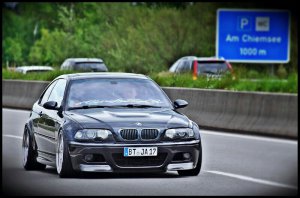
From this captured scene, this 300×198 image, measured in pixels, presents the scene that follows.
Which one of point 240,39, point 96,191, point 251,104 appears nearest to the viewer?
point 96,191

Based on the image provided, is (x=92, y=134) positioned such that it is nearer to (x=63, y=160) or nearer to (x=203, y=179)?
(x=63, y=160)

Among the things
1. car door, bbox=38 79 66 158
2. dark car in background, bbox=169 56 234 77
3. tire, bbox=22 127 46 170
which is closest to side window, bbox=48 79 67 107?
car door, bbox=38 79 66 158

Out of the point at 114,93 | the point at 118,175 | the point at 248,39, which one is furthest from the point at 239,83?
the point at 248,39

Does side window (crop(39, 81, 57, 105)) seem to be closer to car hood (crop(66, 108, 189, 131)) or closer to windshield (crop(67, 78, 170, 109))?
windshield (crop(67, 78, 170, 109))

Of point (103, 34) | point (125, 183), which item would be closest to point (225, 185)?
point (125, 183)

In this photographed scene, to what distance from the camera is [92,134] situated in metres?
13.2

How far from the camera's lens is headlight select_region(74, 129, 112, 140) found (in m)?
13.1

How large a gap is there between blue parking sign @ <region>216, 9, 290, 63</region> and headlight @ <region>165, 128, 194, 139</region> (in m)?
27.7

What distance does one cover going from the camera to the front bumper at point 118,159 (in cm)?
1308

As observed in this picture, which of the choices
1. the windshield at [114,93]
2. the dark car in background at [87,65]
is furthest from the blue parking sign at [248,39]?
the windshield at [114,93]

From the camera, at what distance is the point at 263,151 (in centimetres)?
1812

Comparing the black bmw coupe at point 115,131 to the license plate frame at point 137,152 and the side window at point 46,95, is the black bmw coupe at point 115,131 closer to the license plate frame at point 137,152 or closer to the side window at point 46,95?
the license plate frame at point 137,152

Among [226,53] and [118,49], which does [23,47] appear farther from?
[226,53]

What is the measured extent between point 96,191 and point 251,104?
9861mm
